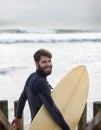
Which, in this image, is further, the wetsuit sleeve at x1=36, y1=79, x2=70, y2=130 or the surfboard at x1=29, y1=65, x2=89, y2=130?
the surfboard at x1=29, y1=65, x2=89, y2=130

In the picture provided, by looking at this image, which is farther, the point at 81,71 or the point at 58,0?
the point at 58,0

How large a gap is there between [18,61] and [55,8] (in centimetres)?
5168

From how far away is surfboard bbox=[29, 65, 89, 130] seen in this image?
11.9 ft

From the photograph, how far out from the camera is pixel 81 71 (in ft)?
14.7

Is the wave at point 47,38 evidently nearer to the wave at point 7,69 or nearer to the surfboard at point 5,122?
the wave at point 7,69

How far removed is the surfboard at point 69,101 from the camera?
3.62 meters

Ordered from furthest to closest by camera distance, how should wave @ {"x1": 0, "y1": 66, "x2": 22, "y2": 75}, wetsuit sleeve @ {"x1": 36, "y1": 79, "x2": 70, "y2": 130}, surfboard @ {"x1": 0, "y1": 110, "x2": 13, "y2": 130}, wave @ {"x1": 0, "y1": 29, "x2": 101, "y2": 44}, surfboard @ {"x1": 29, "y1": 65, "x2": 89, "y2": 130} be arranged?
wave @ {"x1": 0, "y1": 29, "x2": 101, "y2": 44}, wave @ {"x1": 0, "y1": 66, "x2": 22, "y2": 75}, surfboard @ {"x1": 0, "y1": 110, "x2": 13, "y2": 130}, surfboard @ {"x1": 29, "y1": 65, "x2": 89, "y2": 130}, wetsuit sleeve @ {"x1": 36, "y1": 79, "x2": 70, "y2": 130}

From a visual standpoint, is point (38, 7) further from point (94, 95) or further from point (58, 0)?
point (94, 95)

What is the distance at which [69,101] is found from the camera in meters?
4.05

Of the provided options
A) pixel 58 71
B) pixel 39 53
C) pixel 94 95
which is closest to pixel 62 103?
pixel 39 53

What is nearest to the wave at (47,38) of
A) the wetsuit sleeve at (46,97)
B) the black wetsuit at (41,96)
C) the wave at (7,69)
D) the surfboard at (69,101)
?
the wave at (7,69)

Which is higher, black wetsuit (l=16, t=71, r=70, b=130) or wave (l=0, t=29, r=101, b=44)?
black wetsuit (l=16, t=71, r=70, b=130)

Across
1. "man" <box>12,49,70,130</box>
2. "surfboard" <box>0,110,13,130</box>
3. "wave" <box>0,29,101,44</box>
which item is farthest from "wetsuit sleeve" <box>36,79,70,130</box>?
"wave" <box>0,29,101,44</box>

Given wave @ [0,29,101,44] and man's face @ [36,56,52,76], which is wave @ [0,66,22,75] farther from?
wave @ [0,29,101,44]
